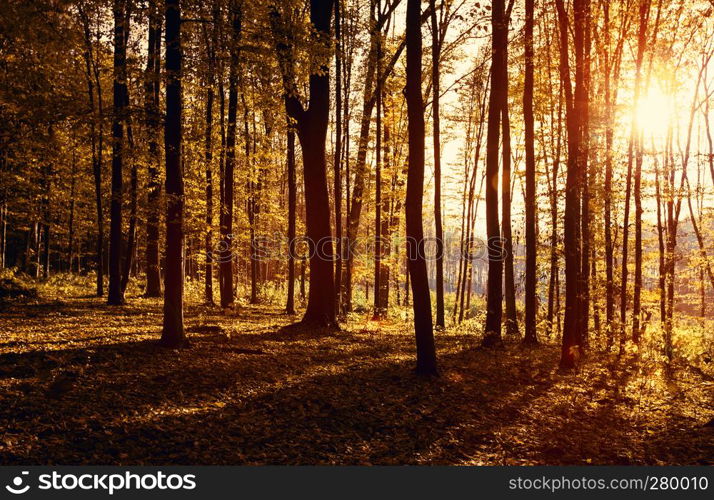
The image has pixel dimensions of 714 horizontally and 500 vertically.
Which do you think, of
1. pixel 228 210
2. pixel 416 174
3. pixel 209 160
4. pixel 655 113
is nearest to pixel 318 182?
pixel 209 160

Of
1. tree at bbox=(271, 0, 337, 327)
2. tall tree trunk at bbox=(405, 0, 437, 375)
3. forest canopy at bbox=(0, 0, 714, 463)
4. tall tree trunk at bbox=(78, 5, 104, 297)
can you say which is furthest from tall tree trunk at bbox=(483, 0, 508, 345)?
tall tree trunk at bbox=(78, 5, 104, 297)

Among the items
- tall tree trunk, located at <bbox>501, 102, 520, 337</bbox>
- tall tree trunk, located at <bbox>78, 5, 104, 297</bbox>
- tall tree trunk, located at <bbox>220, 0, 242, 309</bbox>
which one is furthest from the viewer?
tall tree trunk, located at <bbox>220, 0, 242, 309</bbox>

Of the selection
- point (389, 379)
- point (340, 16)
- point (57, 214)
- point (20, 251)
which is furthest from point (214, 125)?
point (20, 251)

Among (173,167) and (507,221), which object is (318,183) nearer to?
(173,167)

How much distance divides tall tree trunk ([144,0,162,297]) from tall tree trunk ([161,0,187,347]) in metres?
0.31

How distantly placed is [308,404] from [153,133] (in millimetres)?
6560

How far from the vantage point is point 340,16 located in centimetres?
1736

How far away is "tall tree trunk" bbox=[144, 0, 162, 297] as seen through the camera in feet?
29.4

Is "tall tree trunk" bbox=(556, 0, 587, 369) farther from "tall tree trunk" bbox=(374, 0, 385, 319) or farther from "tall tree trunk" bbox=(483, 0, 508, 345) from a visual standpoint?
"tall tree trunk" bbox=(374, 0, 385, 319)

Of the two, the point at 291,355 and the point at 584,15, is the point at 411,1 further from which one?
the point at 291,355

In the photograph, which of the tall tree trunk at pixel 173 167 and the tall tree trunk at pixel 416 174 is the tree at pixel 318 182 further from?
the tall tree trunk at pixel 416 174

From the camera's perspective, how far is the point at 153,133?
9.21 metres

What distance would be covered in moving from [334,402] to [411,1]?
7916 mm

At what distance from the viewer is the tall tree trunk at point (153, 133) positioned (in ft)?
29.4
